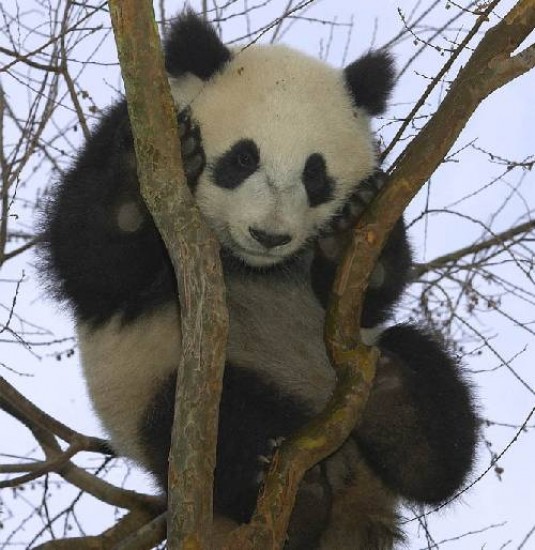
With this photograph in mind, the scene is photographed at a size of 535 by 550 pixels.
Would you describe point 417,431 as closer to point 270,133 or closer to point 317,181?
point 317,181

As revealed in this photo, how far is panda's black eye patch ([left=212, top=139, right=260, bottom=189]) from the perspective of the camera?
3846 mm

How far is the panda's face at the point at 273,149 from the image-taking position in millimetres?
3766

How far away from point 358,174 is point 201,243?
142 centimetres

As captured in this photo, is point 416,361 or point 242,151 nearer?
point 242,151

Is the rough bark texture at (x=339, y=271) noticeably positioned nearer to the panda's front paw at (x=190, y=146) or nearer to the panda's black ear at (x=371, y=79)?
the panda's front paw at (x=190, y=146)

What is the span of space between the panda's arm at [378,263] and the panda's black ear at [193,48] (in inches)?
31.4

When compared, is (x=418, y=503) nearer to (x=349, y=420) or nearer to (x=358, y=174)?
(x=349, y=420)

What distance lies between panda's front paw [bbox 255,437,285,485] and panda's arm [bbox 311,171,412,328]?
77cm

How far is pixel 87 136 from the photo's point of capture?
14.0ft

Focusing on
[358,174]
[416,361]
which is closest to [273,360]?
[416,361]

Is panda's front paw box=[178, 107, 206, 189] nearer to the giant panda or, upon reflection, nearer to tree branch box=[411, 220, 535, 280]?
the giant panda

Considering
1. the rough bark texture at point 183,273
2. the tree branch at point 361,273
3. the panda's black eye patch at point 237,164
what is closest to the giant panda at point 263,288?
the panda's black eye patch at point 237,164

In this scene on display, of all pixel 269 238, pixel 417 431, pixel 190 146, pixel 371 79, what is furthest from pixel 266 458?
pixel 371 79

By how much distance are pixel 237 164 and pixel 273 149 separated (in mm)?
167
